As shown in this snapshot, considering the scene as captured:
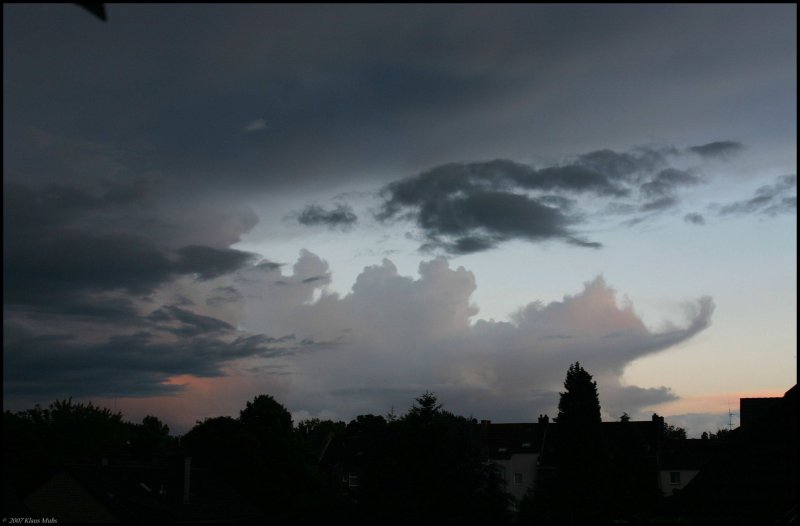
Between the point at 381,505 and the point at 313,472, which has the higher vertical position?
the point at 381,505

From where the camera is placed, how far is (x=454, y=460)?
39.7 metres

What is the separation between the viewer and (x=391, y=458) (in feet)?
130

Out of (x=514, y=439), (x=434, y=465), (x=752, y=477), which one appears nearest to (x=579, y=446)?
(x=514, y=439)

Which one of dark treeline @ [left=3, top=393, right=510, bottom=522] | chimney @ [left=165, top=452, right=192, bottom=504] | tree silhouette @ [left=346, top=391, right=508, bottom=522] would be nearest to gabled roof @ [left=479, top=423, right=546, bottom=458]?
dark treeline @ [left=3, top=393, right=510, bottom=522]

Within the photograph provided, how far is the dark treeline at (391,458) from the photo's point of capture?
130ft

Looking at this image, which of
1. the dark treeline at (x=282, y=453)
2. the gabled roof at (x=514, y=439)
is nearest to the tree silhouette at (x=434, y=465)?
the dark treeline at (x=282, y=453)

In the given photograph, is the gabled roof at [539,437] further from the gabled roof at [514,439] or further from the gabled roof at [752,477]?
the gabled roof at [752,477]

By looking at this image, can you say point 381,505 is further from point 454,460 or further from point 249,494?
point 249,494

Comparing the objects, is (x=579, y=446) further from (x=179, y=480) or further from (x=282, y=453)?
(x=179, y=480)

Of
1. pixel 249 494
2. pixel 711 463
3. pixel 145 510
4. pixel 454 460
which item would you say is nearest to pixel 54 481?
pixel 145 510

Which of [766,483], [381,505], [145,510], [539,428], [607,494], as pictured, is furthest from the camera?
[539,428]

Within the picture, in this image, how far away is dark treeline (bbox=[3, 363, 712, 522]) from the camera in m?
39.6

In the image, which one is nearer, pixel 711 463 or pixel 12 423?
pixel 711 463

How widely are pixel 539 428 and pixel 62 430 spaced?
58316 millimetres
